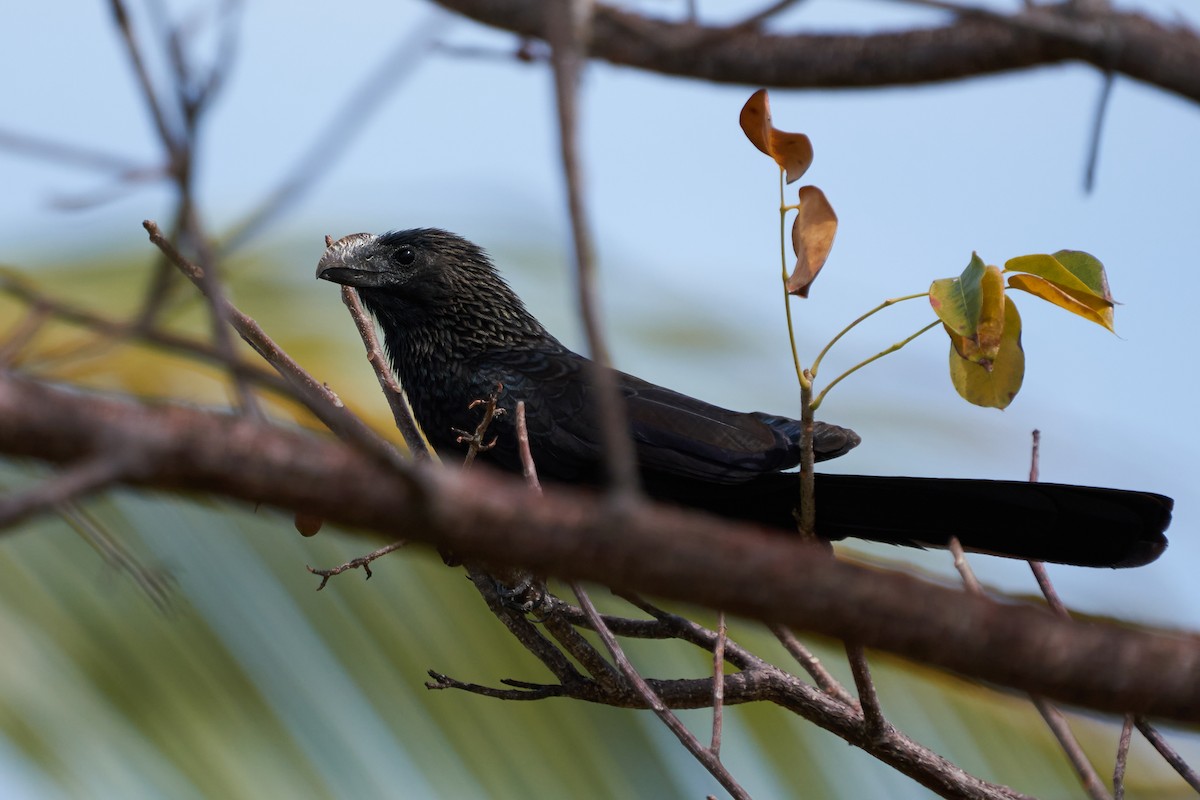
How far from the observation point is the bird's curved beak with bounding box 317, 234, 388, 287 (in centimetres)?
393

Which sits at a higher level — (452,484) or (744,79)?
(744,79)

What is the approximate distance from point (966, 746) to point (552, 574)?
3743 mm

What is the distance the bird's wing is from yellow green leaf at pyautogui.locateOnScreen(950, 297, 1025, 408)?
820 millimetres

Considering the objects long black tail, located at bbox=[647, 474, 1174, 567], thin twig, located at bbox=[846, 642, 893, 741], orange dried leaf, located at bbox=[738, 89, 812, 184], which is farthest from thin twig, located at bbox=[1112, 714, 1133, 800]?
orange dried leaf, located at bbox=[738, 89, 812, 184]

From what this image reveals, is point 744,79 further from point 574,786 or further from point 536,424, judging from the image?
point 574,786

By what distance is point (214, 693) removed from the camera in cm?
401

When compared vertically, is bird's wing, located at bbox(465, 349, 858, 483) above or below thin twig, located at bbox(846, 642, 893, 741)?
above

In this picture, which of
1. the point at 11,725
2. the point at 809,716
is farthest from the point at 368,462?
the point at 11,725

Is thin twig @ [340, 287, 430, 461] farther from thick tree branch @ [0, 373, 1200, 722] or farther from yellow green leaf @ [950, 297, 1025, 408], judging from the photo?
thick tree branch @ [0, 373, 1200, 722]

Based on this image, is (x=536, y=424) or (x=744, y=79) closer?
(x=744, y=79)

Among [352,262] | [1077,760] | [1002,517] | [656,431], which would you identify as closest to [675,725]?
[1077,760]

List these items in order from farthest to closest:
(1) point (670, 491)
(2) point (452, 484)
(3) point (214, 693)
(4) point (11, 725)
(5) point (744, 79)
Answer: (3) point (214, 693) → (4) point (11, 725) → (1) point (670, 491) → (5) point (744, 79) → (2) point (452, 484)

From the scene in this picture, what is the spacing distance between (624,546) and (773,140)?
43.5 inches

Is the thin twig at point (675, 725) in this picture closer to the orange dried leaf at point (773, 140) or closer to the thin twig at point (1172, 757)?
the thin twig at point (1172, 757)
